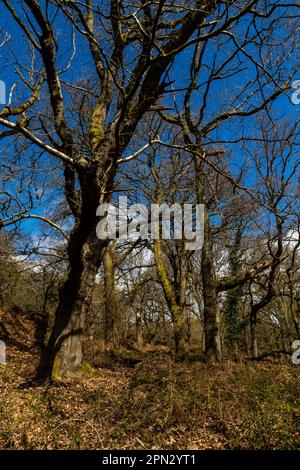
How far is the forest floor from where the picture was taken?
4109 millimetres

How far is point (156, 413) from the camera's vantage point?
4.53 meters

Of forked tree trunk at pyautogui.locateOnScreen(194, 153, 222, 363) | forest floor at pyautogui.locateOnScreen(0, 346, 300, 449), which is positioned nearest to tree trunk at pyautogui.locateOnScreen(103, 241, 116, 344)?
forked tree trunk at pyautogui.locateOnScreen(194, 153, 222, 363)

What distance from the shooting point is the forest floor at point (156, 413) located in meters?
4.11

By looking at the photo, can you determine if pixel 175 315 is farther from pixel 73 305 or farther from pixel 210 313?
pixel 73 305

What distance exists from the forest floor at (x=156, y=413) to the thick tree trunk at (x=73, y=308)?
1.16 feet

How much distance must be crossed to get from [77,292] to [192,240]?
9287 millimetres

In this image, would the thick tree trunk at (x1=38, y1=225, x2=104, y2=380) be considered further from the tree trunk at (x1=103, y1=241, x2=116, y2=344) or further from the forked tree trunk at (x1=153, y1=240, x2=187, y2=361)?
the tree trunk at (x1=103, y1=241, x2=116, y2=344)

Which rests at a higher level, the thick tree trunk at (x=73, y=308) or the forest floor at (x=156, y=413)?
the thick tree trunk at (x=73, y=308)

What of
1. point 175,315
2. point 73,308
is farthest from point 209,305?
point 73,308

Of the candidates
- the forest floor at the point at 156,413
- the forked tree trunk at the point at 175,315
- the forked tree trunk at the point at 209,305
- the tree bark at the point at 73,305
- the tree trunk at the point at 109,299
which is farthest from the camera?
the tree trunk at the point at 109,299

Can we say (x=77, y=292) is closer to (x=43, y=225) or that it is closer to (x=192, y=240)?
(x=43, y=225)

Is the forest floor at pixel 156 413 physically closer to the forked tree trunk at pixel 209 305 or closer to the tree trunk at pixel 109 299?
the forked tree trunk at pixel 209 305

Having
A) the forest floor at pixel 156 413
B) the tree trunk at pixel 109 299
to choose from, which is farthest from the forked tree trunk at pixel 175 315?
the forest floor at pixel 156 413
